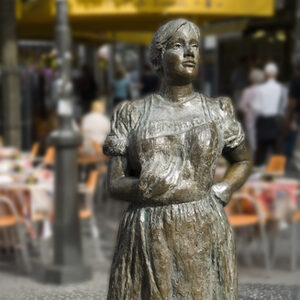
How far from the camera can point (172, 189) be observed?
3012 millimetres

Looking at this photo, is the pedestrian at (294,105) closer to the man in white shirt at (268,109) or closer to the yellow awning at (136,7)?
the man in white shirt at (268,109)

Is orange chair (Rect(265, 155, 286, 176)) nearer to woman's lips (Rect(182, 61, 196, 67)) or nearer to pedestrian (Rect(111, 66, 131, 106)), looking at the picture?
woman's lips (Rect(182, 61, 196, 67))

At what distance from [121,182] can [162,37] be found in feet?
1.90

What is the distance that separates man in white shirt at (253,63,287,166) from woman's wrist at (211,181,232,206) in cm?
920

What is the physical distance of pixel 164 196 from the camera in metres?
3.02

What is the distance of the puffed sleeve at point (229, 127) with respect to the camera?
125 inches

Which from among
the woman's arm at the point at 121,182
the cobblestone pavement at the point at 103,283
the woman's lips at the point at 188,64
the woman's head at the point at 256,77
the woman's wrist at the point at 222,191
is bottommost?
the cobblestone pavement at the point at 103,283

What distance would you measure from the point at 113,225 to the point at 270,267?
2749 millimetres

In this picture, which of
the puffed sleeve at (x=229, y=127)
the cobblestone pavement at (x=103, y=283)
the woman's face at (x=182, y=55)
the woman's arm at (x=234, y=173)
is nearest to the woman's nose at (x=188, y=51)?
the woman's face at (x=182, y=55)

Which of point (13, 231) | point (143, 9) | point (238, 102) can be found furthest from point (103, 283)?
point (238, 102)

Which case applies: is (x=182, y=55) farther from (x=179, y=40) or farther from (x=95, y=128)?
(x=95, y=128)

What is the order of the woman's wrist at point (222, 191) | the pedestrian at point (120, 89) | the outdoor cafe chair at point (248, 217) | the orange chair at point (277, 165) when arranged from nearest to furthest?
the woman's wrist at point (222, 191) → the outdoor cafe chair at point (248, 217) → the orange chair at point (277, 165) → the pedestrian at point (120, 89)

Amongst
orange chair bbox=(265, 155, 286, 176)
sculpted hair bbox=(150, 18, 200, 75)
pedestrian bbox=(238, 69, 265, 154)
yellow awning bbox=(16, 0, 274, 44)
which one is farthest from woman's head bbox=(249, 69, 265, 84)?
sculpted hair bbox=(150, 18, 200, 75)

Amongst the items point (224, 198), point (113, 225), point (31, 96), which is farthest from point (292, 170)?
point (224, 198)
